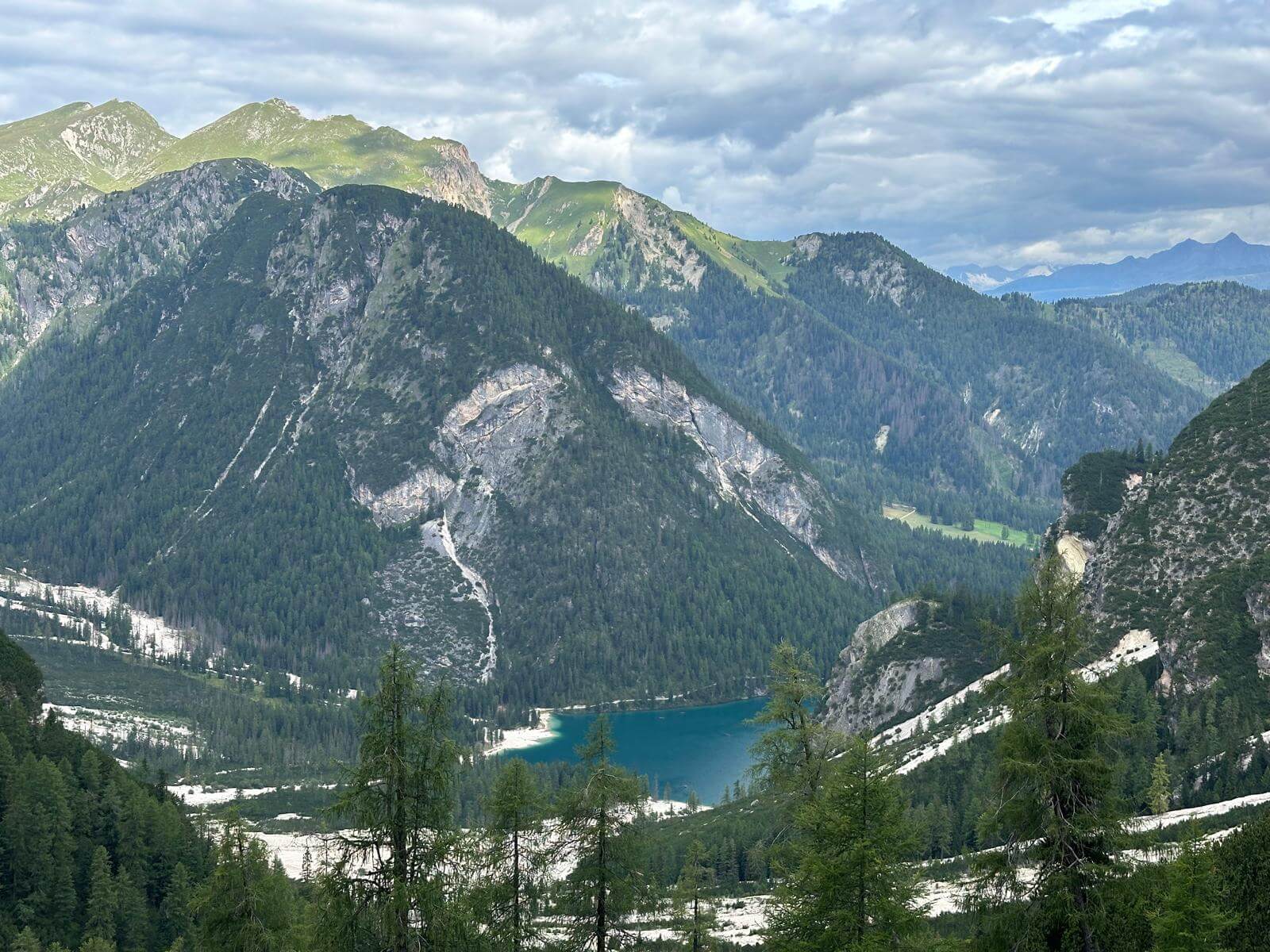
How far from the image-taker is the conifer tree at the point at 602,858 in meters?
51.6

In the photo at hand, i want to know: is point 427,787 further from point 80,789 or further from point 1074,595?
point 80,789

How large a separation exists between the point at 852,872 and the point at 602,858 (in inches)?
382

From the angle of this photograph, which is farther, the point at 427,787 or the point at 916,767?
the point at 916,767

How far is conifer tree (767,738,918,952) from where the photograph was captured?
161 ft

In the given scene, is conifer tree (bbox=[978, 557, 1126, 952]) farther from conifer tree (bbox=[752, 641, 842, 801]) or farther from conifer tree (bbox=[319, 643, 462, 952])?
conifer tree (bbox=[319, 643, 462, 952])

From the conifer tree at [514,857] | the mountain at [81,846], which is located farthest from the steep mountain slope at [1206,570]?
the conifer tree at [514,857]

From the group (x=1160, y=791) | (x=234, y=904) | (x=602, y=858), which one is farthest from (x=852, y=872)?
(x=1160, y=791)

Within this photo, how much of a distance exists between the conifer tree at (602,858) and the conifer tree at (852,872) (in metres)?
5.93

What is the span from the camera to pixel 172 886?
125500 millimetres

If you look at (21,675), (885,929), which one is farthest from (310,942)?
(21,675)

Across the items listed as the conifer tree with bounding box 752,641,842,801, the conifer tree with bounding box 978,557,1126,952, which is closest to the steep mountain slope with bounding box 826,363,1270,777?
the conifer tree with bounding box 752,641,842,801

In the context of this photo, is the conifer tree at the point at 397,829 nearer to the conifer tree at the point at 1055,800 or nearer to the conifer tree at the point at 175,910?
the conifer tree at the point at 1055,800

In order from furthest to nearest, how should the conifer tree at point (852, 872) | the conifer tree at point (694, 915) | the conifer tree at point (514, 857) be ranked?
the conifer tree at point (694, 915)
the conifer tree at point (514, 857)
the conifer tree at point (852, 872)

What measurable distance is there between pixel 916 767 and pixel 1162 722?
32.5 m
